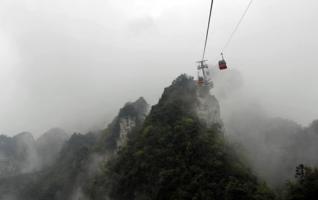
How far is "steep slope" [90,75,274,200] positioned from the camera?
151 ft

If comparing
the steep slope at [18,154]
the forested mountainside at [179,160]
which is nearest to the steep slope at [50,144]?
the steep slope at [18,154]

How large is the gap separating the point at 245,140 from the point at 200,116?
16.3 meters

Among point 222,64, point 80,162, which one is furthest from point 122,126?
point 222,64

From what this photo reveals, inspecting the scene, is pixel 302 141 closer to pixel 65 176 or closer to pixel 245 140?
pixel 245 140

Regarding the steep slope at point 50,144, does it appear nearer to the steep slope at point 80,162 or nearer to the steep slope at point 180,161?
the steep slope at point 80,162

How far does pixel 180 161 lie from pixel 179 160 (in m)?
0.26

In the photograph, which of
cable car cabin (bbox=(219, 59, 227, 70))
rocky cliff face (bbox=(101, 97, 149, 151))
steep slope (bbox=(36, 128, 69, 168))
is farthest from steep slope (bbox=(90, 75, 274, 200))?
steep slope (bbox=(36, 128, 69, 168))

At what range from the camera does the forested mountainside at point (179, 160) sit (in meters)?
45.8

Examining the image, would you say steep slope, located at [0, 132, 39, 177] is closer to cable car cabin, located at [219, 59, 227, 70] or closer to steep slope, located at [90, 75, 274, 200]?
steep slope, located at [90, 75, 274, 200]

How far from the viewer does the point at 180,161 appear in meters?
51.3

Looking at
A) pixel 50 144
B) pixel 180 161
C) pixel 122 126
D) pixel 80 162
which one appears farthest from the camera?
pixel 50 144

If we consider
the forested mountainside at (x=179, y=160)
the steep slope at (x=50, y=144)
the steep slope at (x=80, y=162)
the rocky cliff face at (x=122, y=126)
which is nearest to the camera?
the forested mountainside at (x=179, y=160)

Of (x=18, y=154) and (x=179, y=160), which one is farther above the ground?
(x=18, y=154)

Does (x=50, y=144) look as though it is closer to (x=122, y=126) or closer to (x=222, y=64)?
(x=122, y=126)
